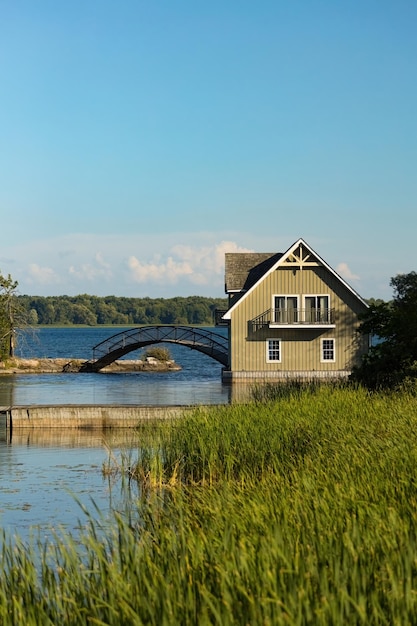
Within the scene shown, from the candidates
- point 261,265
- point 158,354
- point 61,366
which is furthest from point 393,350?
point 158,354

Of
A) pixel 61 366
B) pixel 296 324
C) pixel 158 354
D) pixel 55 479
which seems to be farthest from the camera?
pixel 158 354

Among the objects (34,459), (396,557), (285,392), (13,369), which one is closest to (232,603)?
(396,557)

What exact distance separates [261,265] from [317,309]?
6230 mm

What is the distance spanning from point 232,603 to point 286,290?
42.7 metres

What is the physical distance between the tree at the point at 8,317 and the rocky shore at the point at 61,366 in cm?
94

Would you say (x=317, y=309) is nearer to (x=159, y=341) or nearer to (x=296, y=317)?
(x=296, y=317)

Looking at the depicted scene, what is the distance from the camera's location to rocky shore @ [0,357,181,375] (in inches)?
2368

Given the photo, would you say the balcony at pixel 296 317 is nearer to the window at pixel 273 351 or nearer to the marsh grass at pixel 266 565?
the window at pixel 273 351

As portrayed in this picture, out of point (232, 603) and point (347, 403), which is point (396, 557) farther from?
point (347, 403)

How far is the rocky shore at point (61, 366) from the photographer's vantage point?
197 feet

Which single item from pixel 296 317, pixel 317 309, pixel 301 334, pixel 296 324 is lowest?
pixel 301 334

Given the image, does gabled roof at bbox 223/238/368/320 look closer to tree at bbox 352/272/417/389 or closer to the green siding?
the green siding

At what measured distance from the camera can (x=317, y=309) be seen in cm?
4853

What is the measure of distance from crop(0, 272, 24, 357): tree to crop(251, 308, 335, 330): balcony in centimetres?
1870
